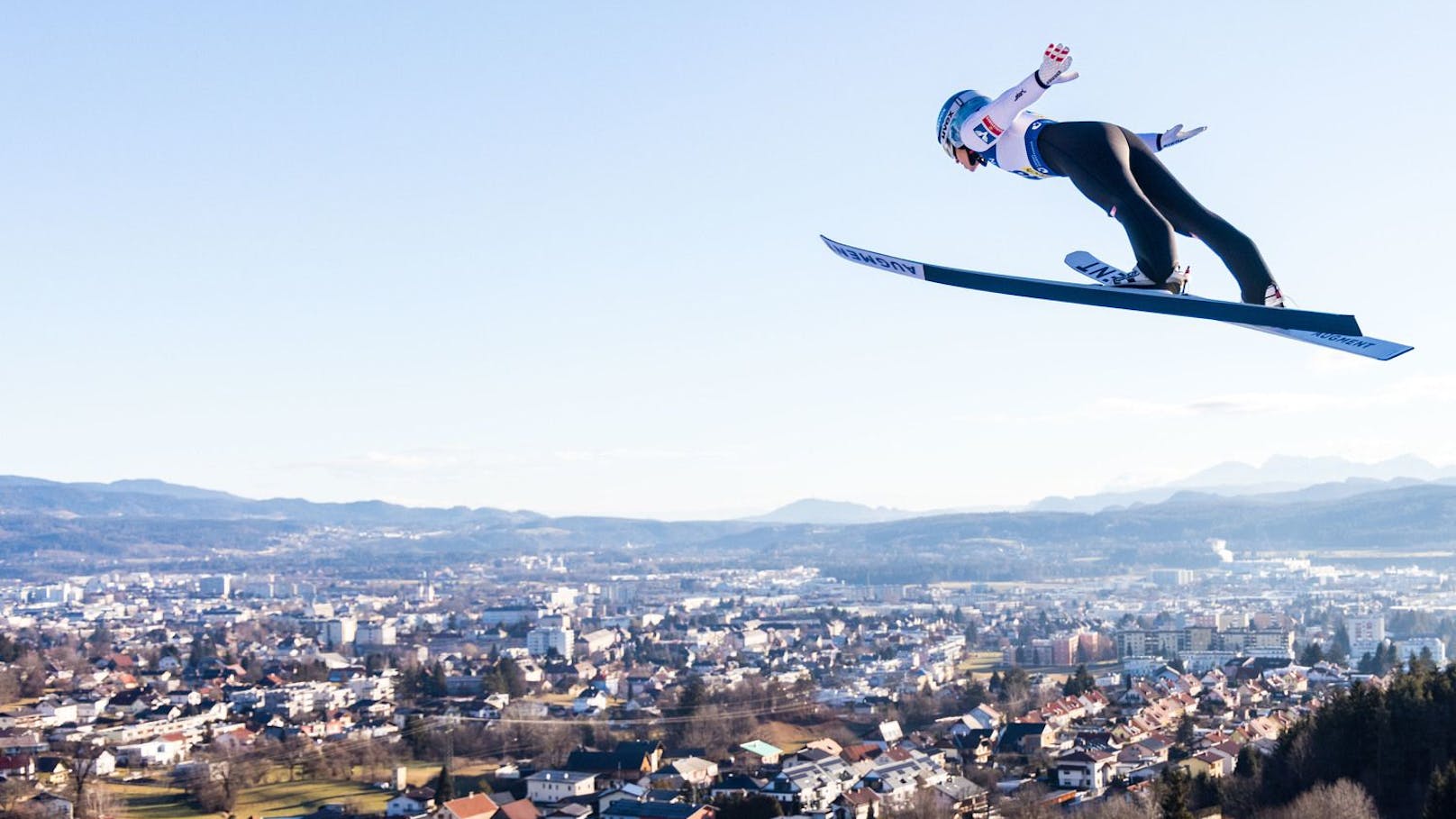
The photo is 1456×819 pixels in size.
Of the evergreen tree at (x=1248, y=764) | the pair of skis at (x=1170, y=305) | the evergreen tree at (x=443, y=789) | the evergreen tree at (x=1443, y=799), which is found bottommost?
the evergreen tree at (x=443, y=789)

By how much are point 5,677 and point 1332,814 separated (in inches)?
1152

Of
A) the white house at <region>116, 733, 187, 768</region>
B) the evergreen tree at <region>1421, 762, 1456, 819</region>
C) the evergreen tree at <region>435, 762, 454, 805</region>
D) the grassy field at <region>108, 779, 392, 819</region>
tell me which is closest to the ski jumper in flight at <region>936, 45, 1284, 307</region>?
the evergreen tree at <region>1421, 762, 1456, 819</region>

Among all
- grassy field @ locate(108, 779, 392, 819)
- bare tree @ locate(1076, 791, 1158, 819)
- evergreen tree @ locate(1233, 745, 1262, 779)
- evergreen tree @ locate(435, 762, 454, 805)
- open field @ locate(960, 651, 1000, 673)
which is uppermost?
evergreen tree @ locate(1233, 745, 1262, 779)

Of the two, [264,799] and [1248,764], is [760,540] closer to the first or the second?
[264,799]

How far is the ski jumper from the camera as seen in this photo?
11.6ft

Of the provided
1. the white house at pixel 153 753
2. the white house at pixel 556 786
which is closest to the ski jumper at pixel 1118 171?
the white house at pixel 556 786

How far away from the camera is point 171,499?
533 ft

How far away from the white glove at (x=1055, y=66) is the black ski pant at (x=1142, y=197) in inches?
7.5

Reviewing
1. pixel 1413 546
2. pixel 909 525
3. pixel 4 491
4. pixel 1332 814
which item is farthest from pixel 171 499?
pixel 1332 814

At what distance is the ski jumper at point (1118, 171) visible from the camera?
3.55m

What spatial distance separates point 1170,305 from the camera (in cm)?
358

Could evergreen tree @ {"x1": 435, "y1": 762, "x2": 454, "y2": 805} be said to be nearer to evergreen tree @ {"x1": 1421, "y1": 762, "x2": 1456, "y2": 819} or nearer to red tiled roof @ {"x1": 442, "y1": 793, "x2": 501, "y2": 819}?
red tiled roof @ {"x1": 442, "y1": 793, "x2": 501, "y2": 819}

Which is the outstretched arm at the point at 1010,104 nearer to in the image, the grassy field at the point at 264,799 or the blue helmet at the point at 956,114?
the blue helmet at the point at 956,114

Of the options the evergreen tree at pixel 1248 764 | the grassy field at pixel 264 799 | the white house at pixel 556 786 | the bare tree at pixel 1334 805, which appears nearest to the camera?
the bare tree at pixel 1334 805
